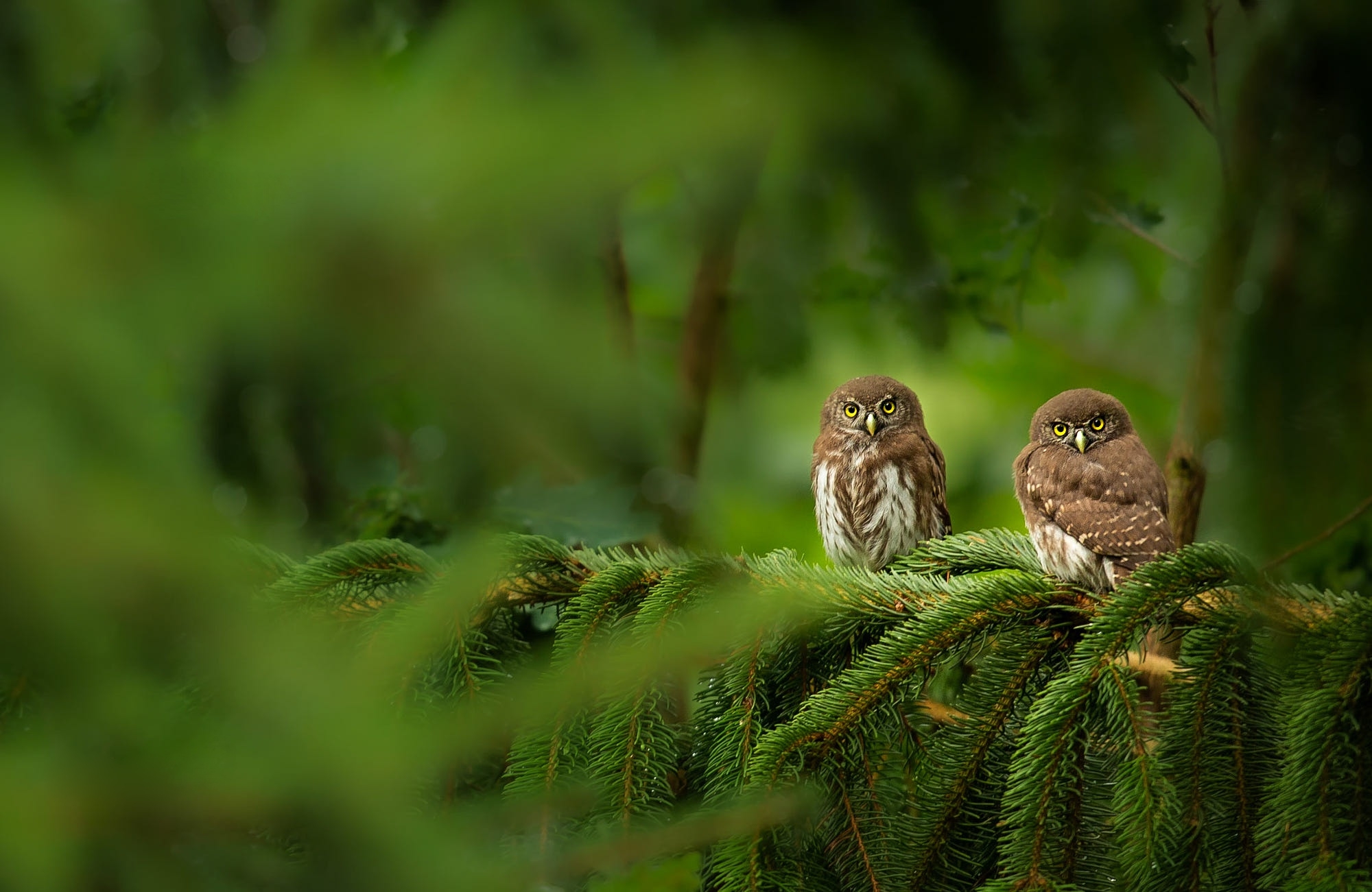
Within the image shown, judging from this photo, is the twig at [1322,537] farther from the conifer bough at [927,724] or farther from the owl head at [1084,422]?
the conifer bough at [927,724]

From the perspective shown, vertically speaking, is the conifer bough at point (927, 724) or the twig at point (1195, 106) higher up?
the twig at point (1195, 106)

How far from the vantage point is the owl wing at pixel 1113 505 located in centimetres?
222

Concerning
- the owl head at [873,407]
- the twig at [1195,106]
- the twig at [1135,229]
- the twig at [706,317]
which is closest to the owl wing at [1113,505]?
the owl head at [873,407]

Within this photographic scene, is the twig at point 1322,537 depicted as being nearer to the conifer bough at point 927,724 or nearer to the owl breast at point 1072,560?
the owl breast at point 1072,560

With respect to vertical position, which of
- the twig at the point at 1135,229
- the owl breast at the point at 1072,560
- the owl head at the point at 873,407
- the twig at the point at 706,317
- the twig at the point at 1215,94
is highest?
the twig at the point at 1215,94

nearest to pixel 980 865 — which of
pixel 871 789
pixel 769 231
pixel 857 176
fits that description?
pixel 871 789

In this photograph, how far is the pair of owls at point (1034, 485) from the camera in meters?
2.23

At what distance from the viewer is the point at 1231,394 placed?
252cm

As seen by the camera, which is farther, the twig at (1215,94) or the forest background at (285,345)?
the twig at (1215,94)

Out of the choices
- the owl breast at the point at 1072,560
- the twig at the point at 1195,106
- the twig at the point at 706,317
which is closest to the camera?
the owl breast at the point at 1072,560

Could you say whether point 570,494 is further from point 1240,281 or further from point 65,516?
point 65,516

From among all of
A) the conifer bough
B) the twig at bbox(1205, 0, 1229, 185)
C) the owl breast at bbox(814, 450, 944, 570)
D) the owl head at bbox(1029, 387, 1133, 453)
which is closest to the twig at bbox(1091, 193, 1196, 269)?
the twig at bbox(1205, 0, 1229, 185)

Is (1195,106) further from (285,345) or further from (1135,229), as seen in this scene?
(285,345)

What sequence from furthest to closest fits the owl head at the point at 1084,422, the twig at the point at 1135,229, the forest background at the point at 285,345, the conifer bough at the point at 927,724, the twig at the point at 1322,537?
the twig at the point at 1135,229
the owl head at the point at 1084,422
the twig at the point at 1322,537
the conifer bough at the point at 927,724
the forest background at the point at 285,345
